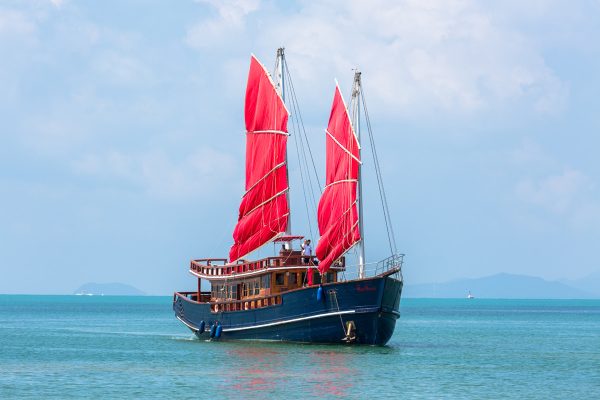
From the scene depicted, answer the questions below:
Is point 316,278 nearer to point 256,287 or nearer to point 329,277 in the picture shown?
point 329,277

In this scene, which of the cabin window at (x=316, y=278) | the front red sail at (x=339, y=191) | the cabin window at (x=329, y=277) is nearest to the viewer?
the cabin window at (x=329, y=277)

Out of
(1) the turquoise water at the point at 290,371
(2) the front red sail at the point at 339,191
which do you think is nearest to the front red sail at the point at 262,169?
(2) the front red sail at the point at 339,191

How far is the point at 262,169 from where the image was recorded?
2995 inches

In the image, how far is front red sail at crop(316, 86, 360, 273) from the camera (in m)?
64.6

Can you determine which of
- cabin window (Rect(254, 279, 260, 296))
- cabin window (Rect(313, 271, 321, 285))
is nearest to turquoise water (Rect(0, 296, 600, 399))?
cabin window (Rect(254, 279, 260, 296))

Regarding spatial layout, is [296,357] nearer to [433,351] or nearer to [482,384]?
[482,384]

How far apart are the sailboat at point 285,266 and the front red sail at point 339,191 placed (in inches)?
2.2

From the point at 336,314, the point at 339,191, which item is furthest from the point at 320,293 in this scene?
the point at 339,191

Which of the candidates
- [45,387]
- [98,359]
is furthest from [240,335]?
[45,387]

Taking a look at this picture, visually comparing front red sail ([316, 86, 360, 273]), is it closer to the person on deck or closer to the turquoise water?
the person on deck

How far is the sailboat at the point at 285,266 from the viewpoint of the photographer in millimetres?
61062

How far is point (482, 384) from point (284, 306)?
Answer: 1561 cm

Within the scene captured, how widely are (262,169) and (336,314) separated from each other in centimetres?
1753

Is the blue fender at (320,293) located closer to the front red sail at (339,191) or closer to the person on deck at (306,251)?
the front red sail at (339,191)
